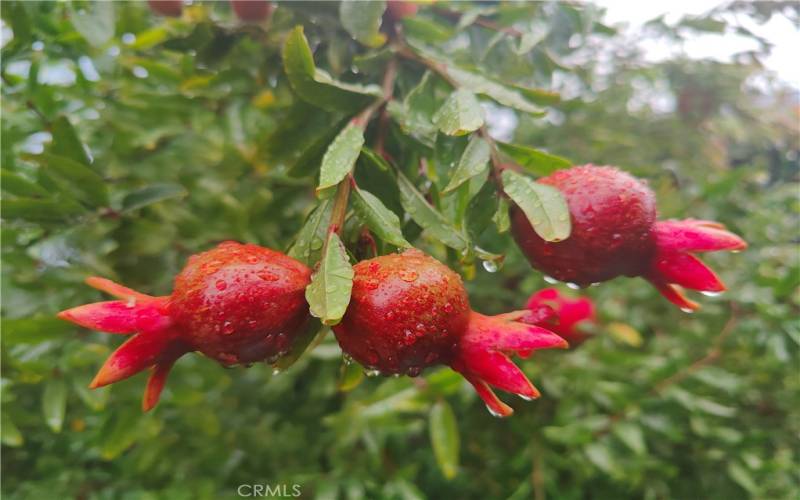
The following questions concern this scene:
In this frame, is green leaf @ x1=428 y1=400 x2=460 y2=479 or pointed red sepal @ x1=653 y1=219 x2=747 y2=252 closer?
pointed red sepal @ x1=653 y1=219 x2=747 y2=252

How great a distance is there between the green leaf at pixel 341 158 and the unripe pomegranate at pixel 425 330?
0.10 m

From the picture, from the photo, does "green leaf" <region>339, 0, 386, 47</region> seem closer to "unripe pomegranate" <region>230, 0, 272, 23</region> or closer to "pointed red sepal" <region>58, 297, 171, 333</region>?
"unripe pomegranate" <region>230, 0, 272, 23</region>

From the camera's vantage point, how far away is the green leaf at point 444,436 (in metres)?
1.27

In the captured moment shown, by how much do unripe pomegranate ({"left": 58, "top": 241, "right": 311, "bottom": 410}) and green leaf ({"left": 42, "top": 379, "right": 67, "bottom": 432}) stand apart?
0.60m

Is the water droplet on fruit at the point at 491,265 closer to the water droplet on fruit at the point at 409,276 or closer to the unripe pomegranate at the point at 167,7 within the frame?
the water droplet on fruit at the point at 409,276

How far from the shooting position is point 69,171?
1.04 m

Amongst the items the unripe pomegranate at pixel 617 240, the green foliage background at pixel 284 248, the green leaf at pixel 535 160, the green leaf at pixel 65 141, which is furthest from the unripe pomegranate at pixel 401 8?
the green leaf at pixel 65 141

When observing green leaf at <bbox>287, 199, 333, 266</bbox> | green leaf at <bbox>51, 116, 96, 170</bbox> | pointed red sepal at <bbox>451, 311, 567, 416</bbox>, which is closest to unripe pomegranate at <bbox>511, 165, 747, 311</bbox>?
pointed red sepal at <bbox>451, 311, 567, 416</bbox>

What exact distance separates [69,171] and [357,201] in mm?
592

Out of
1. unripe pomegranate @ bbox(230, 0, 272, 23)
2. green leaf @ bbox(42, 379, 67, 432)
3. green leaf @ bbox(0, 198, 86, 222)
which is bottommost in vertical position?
green leaf @ bbox(42, 379, 67, 432)

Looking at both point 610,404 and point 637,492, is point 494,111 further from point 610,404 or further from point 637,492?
point 637,492

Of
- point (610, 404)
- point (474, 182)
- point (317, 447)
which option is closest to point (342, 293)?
point (474, 182)

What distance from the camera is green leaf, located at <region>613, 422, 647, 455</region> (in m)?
1.36

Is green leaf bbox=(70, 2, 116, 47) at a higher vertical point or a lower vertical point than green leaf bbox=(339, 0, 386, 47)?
lower
